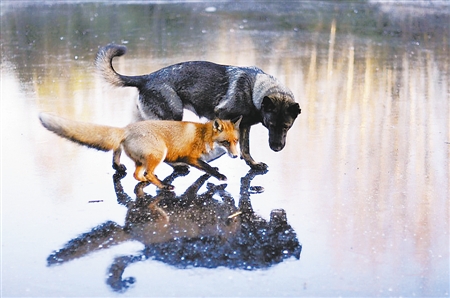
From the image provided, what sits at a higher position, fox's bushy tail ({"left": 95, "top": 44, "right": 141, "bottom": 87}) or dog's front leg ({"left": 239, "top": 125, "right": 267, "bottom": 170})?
fox's bushy tail ({"left": 95, "top": 44, "right": 141, "bottom": 87})

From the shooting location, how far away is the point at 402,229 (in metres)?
4.70

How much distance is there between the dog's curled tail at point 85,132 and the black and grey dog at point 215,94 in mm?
930

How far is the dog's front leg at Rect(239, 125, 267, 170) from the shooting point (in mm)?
6180

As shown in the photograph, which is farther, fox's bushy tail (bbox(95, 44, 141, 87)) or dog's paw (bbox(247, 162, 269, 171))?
fox's bushy tail (bbox(95, 44, 141, 87))

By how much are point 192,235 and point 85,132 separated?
149 cm

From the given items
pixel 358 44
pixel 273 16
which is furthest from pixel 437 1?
pixel 358 44

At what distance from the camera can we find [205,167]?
5.77 m

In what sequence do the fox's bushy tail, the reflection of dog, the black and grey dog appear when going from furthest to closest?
the fox's bushy tail < the black and grey dog < the reflection of dog

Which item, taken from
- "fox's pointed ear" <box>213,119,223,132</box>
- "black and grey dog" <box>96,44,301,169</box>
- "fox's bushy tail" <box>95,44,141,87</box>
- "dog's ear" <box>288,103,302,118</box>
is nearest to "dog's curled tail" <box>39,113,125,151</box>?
"fox's pointed ear" <box>213,119,223,132</box>

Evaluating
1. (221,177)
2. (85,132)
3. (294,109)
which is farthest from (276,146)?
(85,132)

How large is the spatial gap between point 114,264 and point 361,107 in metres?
5.15

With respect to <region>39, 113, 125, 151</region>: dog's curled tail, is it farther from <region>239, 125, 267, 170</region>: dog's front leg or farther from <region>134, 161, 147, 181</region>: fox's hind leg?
<region>239, 125, 267, 170</region>: dog's front leg

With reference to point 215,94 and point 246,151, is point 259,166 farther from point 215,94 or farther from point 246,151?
point 215,94

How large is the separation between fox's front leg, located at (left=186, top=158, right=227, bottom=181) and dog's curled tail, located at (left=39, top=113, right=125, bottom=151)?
0.65 metres
